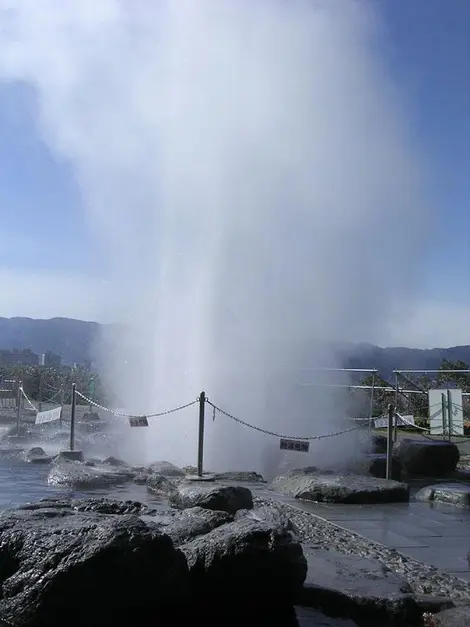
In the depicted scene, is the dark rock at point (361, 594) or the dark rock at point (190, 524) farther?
the dark rock at point (190, 524)

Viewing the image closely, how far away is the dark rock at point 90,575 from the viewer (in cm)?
423

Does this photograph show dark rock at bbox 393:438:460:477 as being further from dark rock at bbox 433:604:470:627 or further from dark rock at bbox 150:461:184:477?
dark rock at bbox 433:604:470:627

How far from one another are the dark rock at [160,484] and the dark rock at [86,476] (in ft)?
1.74

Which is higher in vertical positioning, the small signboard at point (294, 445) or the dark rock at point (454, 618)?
the small signboard at point (294, 445)

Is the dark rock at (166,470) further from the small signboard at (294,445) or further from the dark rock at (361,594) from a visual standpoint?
the dark rock at (361,594)

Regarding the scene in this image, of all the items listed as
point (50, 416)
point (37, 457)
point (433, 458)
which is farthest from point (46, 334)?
point (433, 458)

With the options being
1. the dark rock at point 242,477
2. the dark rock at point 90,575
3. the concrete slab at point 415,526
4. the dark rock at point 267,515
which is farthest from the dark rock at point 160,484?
the dark rock at point 90,575

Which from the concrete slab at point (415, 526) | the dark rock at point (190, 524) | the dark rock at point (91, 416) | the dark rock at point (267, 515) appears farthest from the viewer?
the dark rock at point (91, 416)

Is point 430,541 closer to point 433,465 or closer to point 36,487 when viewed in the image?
point 433,465

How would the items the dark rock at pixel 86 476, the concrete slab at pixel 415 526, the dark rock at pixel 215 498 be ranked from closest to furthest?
the concrete slab at pixel 415 526 → the dark rock at pixel 215 498 → the dark rock at pixel 86 476

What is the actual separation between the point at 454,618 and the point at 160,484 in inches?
215

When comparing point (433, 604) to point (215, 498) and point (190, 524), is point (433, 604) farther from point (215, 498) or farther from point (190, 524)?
point (215, 498)

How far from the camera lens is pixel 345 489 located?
8.68 m

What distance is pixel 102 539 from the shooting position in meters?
4.37
